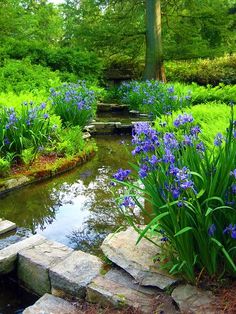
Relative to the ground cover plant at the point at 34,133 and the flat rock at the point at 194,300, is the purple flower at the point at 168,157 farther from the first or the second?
the ground cover plant at the point at 34,133

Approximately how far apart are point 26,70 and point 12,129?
6.08 m

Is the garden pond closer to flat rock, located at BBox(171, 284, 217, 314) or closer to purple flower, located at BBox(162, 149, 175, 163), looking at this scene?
purple flower, located at BBox(162, 149, 175, 163)

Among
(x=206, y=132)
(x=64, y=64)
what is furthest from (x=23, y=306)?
(x=64, y=64)

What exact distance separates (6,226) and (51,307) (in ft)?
4.46

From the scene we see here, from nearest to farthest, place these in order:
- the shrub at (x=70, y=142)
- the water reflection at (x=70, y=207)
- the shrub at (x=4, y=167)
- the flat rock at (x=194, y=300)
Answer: the flat rock at (x=194, y=300) → the water reflection at (x=70, y=207) → the shrub at (x=4, y=167) → the shrub at (x=70, y=142)

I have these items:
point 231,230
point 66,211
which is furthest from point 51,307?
point 66,211

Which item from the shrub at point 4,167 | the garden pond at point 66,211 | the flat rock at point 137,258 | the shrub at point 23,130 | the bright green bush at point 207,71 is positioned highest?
the bright green bush at point 207,71

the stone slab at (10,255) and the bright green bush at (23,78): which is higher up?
the bright green bush at (23,78)

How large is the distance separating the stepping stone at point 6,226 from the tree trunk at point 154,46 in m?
10.9

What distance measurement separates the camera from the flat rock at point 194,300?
223 centimetres

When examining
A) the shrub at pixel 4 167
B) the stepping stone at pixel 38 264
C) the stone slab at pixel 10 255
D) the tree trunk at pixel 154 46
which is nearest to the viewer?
the stepping stone at pixel 38 264

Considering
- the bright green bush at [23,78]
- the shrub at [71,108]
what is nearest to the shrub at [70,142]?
the shrub at [71,108]

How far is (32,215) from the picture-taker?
167 inches

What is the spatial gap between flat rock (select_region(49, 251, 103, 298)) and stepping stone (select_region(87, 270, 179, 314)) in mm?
70
